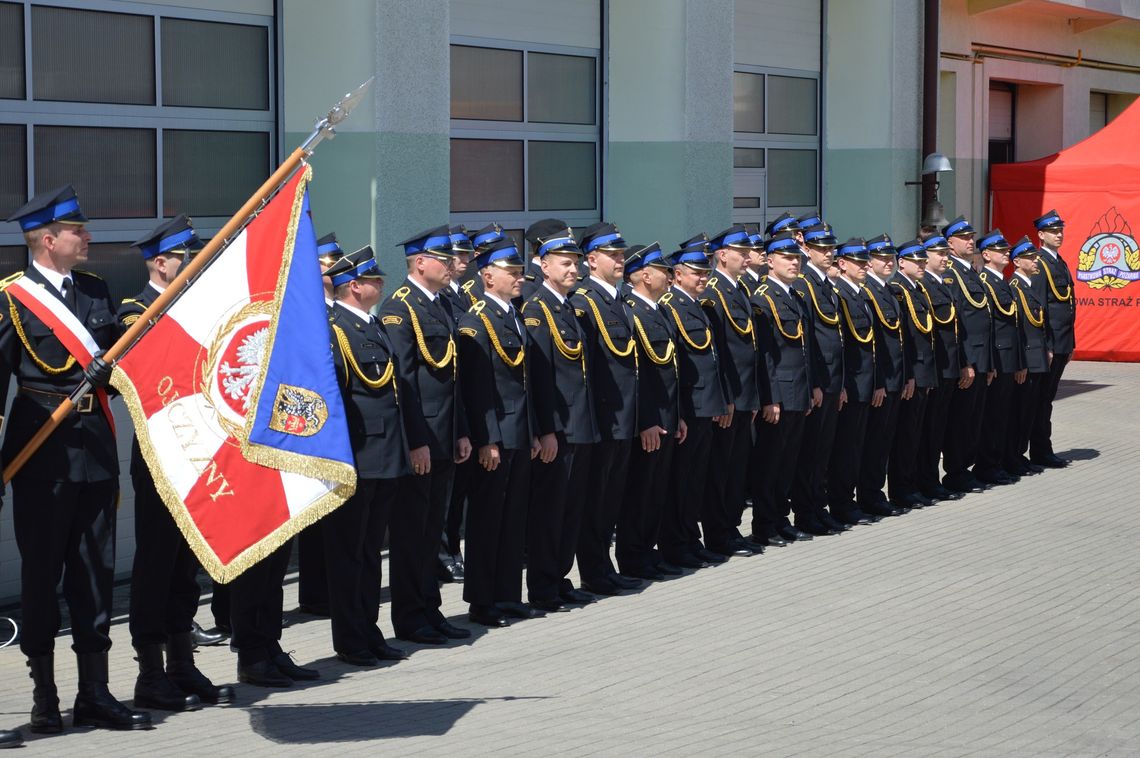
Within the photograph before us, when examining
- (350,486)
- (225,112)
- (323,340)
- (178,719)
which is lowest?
(178,719)

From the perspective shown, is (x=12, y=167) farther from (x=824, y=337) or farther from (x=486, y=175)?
(x=824, y=337)

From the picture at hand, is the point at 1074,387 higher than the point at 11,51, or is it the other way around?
the point at 11,51

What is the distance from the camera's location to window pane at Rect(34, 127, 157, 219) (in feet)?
34.4

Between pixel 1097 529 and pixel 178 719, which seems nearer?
pixel 178 719

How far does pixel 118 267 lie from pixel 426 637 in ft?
13.0

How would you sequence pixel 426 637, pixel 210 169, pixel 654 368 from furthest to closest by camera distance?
pixel 210 169, pixel 654 368, pixel 426 637

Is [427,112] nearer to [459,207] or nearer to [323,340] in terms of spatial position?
[459,207]

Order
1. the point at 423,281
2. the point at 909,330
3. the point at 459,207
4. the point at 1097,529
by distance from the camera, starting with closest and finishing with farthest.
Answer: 1. the point at 423,281
2. the point at 1097,529
3. the point at 909,330
4. the point at 459,207

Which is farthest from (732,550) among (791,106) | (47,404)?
(791,106)

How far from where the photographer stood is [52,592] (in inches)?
254

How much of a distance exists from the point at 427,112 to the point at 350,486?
20.6 ft

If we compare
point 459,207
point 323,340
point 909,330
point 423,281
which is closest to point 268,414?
point 323,340

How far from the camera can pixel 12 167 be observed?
10.2 m

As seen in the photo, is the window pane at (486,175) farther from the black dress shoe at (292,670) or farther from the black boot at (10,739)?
the black boot at (10,739)
